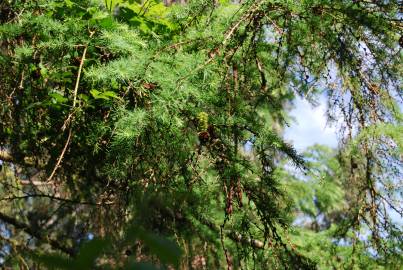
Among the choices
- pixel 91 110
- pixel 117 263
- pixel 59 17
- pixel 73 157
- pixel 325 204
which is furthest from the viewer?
pixel 325 204

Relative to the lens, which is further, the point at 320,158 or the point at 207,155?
the point at 320,158

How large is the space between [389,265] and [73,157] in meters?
2.05

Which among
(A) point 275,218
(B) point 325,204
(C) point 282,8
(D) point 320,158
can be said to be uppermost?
(D) point 320,158

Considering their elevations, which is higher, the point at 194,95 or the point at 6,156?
the point at 6,156

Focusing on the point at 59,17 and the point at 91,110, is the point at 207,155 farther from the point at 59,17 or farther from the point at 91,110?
the point at 59,17

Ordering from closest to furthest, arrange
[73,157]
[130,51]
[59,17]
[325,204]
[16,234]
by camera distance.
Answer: [130,51], [59,17], [73,157], [16,234], [325,204]

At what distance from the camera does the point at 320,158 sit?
6.73 m

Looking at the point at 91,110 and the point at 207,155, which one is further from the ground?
the point at 91,110

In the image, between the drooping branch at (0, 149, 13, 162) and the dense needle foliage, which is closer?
the dense needle foliage

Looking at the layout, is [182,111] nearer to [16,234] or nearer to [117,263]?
[117,263]

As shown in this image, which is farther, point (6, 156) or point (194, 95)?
point (6, 156)

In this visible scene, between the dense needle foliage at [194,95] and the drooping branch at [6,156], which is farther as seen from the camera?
the drooping branch at [6,156]

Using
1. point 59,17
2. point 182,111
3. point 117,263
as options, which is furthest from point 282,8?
point 117,263

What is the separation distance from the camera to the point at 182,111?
7.22ft
